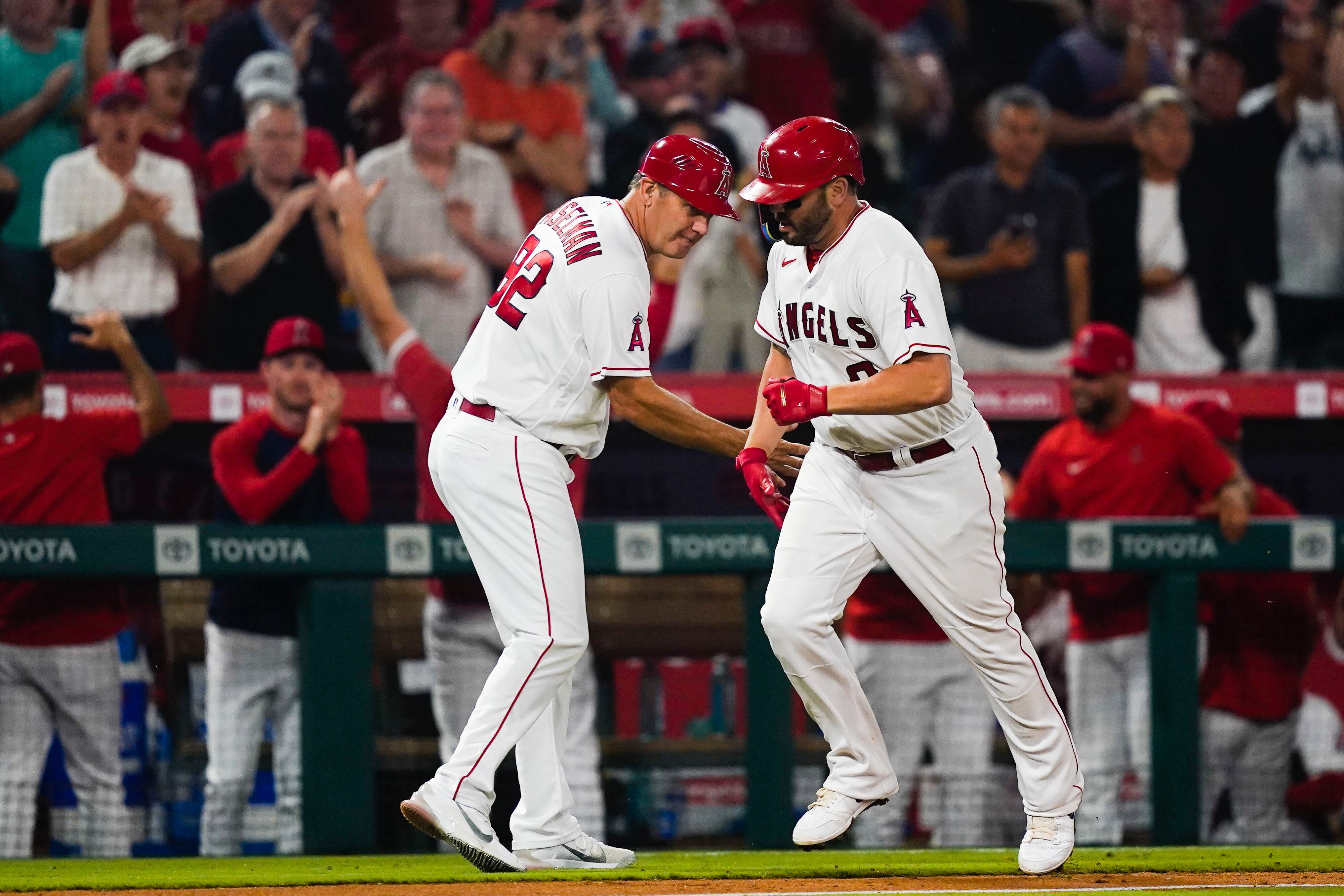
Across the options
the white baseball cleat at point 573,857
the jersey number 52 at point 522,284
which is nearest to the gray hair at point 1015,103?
the jersey number 52 at point 522,284

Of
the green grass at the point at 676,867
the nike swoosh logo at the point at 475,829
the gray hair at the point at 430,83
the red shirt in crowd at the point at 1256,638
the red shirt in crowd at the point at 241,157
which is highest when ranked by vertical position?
the gray hair at the point at 430,83

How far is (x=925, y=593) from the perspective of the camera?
3.81 m

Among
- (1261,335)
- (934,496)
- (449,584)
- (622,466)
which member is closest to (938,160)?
(1261,335)

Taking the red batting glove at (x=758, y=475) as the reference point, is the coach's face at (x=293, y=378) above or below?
above

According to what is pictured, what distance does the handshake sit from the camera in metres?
3.50

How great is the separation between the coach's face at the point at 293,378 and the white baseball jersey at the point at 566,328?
1.73 m

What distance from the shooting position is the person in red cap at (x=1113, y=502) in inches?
202

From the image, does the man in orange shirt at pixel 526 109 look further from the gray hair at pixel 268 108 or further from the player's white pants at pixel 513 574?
the player's white pants at pixel 513 574

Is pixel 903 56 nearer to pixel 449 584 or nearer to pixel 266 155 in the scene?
pixel 266 155

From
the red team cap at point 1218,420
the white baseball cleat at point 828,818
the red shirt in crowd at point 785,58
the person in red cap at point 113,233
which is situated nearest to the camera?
the white baseball cleat at point 828,818

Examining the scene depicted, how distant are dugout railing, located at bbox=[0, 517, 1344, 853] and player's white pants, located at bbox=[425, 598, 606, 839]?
1.01ft

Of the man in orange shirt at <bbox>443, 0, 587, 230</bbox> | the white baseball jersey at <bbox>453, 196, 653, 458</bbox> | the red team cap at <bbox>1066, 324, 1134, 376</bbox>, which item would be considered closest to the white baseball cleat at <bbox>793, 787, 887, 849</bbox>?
the white baseball jersey at <bbox>453, 196, 653, 458</bbox>

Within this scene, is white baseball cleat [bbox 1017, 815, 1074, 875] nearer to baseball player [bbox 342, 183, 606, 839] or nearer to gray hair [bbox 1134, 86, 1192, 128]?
baseball player [bbox 342, 183, 606, 839]

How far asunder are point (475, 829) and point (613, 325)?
1.18 metres
